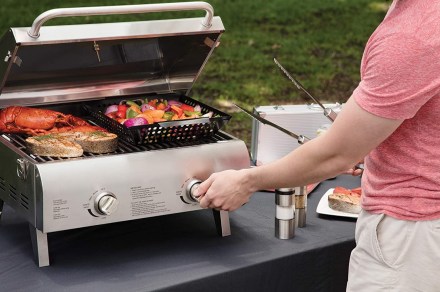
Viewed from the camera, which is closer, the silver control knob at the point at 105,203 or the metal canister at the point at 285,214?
the silver control knob at the point at 105,203

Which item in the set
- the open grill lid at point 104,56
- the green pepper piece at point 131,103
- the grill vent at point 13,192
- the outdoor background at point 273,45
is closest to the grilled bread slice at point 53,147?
the grill vent at point 13,192

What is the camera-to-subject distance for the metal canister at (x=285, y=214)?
2.31 meters

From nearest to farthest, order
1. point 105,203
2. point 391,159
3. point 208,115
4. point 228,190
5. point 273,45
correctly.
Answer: point 391,159, point 228,190, point 105,203, point 208,115, point 273,45

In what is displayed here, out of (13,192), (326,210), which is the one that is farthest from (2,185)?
(326,210)

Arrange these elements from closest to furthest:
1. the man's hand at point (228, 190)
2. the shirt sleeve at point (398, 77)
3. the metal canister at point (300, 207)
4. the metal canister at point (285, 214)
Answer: the shirt sleeve at point (398, 77) < the man's hand at point (228, 190) < the metal canister at point (285, 214) < the metal canister at point (300, 207)

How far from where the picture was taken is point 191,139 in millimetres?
2314

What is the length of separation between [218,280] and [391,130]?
708mm

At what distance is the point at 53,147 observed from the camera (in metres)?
2.08

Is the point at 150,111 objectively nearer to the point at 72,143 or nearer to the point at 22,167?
the point at 72,143

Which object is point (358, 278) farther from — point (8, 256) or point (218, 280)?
point (8, 256)

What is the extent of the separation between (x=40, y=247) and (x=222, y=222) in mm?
545

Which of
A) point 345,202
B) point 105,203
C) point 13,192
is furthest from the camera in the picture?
point 345,202

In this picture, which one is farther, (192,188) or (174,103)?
(174,103)

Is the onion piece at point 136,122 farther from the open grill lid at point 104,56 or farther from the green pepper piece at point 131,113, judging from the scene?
the open grill lid at point 104,56
